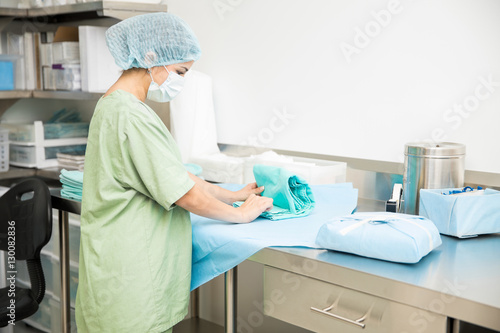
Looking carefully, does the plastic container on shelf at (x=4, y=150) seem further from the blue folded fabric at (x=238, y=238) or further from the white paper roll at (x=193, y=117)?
the blue folded fabric at (x=238, y=238)

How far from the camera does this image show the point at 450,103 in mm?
1740

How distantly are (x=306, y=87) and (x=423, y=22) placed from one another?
514mm

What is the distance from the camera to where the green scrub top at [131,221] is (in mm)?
1388

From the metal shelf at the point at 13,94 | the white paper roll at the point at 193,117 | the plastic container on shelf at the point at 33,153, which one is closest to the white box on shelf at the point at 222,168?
the white paper roll at the point at 193,117

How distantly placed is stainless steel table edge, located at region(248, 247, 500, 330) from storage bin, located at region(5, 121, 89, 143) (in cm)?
185

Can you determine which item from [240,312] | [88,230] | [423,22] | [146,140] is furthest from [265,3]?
[240,312]

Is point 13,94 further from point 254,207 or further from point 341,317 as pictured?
point 341,317

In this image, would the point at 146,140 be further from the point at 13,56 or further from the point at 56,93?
the point at 13,56

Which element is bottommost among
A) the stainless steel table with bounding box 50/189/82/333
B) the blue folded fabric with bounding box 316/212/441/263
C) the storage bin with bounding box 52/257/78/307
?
the storage bin with bounding box 52/257/78/307

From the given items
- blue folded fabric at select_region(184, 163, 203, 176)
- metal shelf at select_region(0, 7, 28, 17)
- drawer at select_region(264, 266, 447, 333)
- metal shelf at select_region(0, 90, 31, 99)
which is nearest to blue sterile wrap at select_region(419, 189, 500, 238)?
drawer at select_region(264, 266, 447, 333)

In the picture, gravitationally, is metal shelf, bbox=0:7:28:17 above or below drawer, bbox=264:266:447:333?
above

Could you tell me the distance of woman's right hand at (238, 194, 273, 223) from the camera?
5.13ft

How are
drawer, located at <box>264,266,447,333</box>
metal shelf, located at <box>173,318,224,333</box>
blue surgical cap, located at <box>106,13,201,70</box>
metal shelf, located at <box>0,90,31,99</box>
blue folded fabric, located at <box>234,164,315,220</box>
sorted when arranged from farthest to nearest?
1. metal shelf, located at <box>0,90,31,99</box>
2. metal shelf, located at <box>173,318,224,333</box>
3. blue folded fabric, located at <box>234,164,315,220</box>
4. blue surgical cap, located at <box>106,13,201,70</box>
5. drawer, located at <box>264,266,447,333</box>

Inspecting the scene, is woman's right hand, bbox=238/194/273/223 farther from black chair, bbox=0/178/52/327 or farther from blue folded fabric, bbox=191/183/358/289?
black chair, bbox=0/178/52/327
